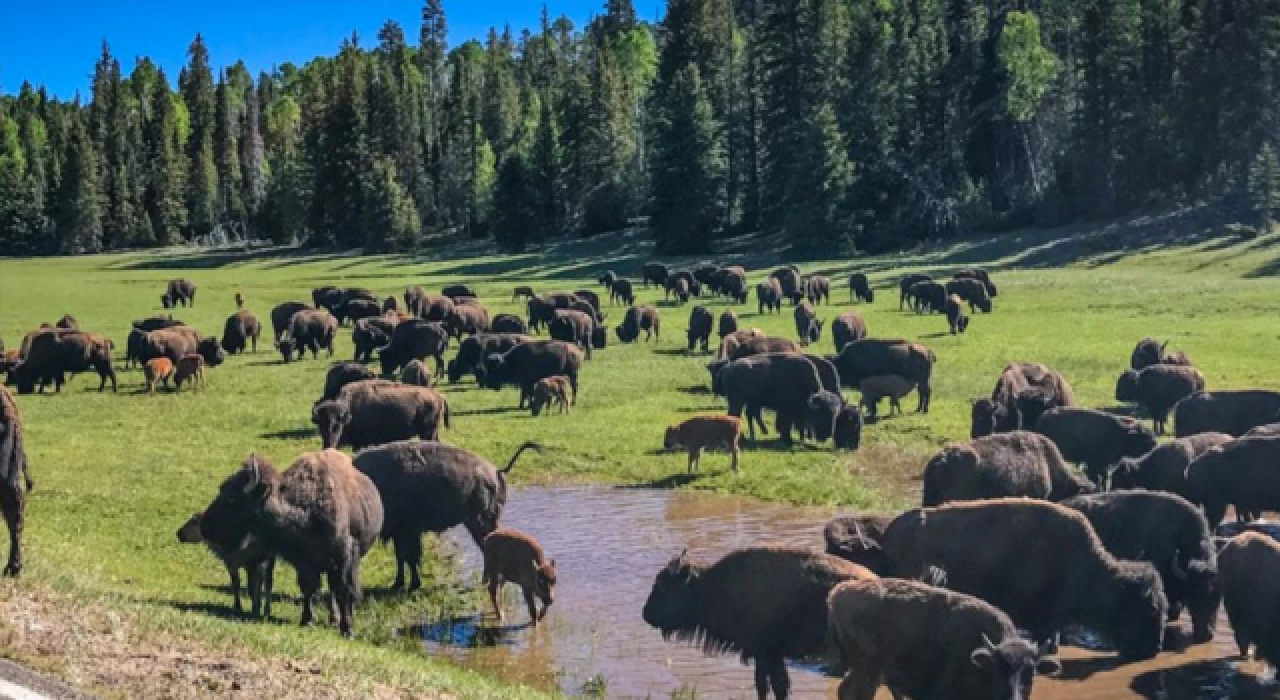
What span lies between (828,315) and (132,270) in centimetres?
7005

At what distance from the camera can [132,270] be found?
336 ft

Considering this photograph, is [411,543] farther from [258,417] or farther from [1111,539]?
[258,417]

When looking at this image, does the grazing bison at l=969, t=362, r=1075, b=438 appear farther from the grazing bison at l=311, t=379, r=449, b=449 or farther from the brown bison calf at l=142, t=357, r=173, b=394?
the brown bison calf at l=142, t=357, r=173, b=394

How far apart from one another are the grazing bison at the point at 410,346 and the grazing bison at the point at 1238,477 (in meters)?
23.8

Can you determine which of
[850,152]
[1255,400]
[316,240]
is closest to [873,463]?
[1255,400]

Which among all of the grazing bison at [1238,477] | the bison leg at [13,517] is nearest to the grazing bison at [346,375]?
the bison leg at [13,517]

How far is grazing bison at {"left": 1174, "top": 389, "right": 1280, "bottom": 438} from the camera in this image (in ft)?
73.5

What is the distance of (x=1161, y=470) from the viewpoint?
18.2 meters

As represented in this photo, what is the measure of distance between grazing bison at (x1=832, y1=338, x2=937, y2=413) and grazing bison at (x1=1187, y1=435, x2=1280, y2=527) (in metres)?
11.1

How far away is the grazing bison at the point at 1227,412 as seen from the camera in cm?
2241

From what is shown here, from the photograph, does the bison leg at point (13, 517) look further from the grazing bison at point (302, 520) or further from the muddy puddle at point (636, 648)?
the muddy puddle at point (636, 648)

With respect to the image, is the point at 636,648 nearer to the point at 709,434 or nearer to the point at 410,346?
the point at 709,434

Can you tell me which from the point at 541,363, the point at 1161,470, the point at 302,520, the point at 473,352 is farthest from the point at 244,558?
the point at 473,352

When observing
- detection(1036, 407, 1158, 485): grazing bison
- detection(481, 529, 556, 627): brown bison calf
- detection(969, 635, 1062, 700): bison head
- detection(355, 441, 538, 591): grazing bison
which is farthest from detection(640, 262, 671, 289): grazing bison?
detection(969, 635, 1062, 700): bison head
